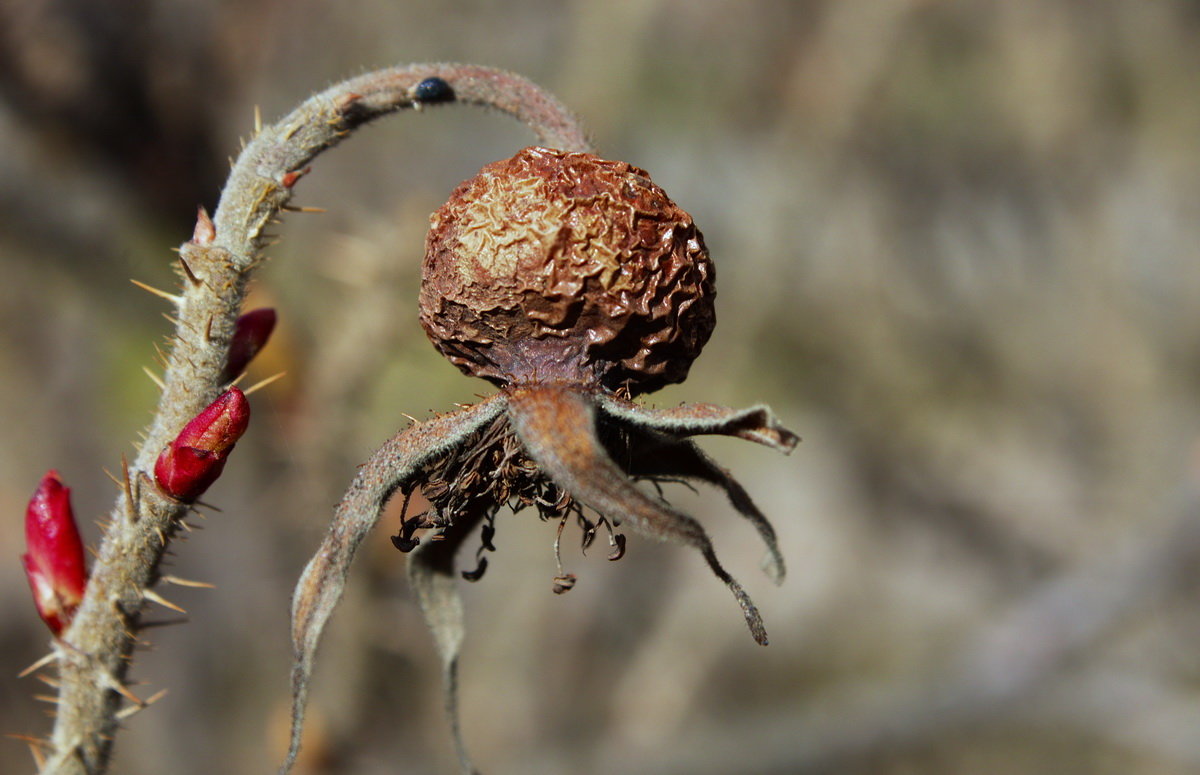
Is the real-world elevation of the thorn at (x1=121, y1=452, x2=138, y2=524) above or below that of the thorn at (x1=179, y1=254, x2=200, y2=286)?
below

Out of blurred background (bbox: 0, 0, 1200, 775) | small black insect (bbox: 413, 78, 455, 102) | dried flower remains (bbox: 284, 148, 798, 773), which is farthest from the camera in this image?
blurred background (bbox: 0, 0, 1200, 775)

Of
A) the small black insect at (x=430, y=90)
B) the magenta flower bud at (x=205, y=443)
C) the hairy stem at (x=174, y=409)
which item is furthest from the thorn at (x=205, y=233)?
the small black insect at (x=430, y=90)

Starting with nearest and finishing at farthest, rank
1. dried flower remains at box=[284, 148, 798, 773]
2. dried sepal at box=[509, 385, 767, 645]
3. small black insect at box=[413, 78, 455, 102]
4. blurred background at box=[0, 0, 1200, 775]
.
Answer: dried sepal at box=[509, 385, 767, 645], dried flower remains at box=[284, 148, 798, 773], small black insect at box=[413, 78, 455, 102], blurred background at box=[0, 0, 1200, 775]

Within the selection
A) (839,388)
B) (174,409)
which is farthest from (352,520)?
(839,388)

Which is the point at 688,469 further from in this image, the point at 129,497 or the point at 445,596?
the point at 129,497

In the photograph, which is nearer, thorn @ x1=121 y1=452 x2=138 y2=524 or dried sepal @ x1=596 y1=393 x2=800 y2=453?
dried sepal @ x1=596 y1=393 x2=800 y2=453

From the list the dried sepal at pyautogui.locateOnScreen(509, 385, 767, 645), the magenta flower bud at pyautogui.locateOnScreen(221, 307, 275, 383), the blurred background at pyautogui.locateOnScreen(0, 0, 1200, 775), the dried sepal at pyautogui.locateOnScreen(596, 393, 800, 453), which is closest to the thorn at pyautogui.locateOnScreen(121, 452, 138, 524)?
the magenta flower bud at pyautogui.locateOnScreen(221, 307, 275, 383)

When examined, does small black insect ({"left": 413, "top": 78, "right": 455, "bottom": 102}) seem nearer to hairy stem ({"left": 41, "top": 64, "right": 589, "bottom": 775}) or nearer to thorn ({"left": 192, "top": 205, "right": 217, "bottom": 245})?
hairy stem ({"left": 41, "top": 64, "right": 589, "bottom": 775})
